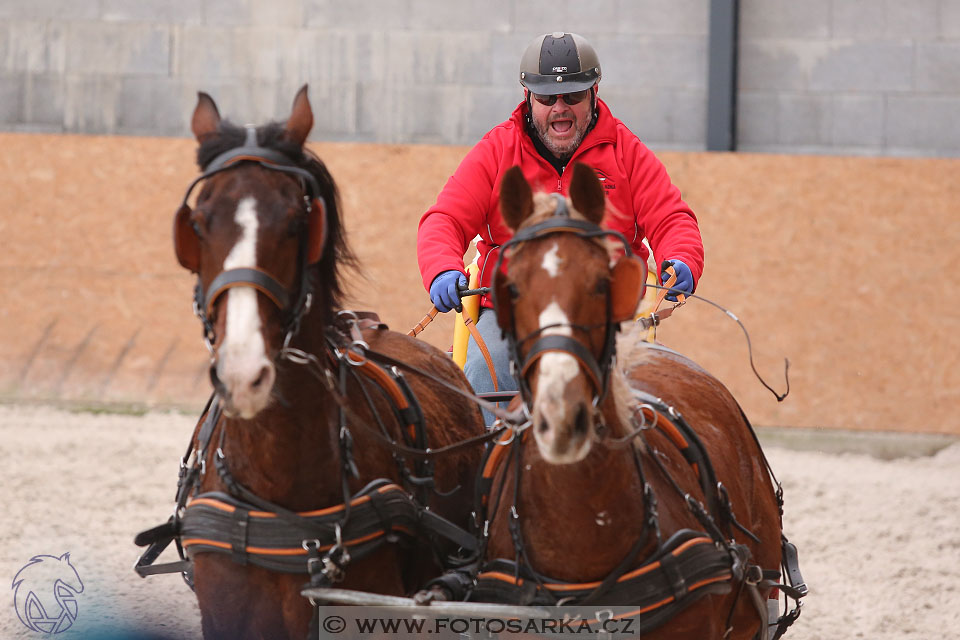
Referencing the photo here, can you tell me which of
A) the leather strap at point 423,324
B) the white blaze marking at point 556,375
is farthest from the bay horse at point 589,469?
the leather strap at point 423,324

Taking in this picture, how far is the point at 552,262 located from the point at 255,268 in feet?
1.73

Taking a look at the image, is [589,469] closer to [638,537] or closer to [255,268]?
[638,537]

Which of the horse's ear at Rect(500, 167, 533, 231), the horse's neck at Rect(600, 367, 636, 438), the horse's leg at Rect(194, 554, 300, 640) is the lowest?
the horse's leg at Rect(194, 554, 300, 640)

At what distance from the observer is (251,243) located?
2.01 metres

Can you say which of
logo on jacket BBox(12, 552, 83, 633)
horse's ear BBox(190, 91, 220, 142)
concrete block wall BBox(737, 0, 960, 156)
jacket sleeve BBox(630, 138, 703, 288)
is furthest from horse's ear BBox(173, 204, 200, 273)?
concrete block wall BBox(737, 0, 960, 156)

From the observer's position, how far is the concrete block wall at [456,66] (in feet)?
22.2

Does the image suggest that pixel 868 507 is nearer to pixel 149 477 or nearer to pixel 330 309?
pixel 149 477

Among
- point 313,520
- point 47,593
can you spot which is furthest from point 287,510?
point 47,593

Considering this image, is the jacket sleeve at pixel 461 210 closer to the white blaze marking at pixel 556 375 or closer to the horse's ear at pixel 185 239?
the horse's ear at pixel 185 239

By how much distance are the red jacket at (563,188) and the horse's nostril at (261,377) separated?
1.01 meters

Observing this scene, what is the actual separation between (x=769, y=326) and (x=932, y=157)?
1479mm

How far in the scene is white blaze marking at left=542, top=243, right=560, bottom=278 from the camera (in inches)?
74.9

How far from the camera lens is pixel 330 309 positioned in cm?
237

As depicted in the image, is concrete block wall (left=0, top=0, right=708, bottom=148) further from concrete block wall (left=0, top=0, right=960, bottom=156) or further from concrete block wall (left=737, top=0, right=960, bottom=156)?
concrete block wall (left=737, top=0, right=960, bottom=156)
